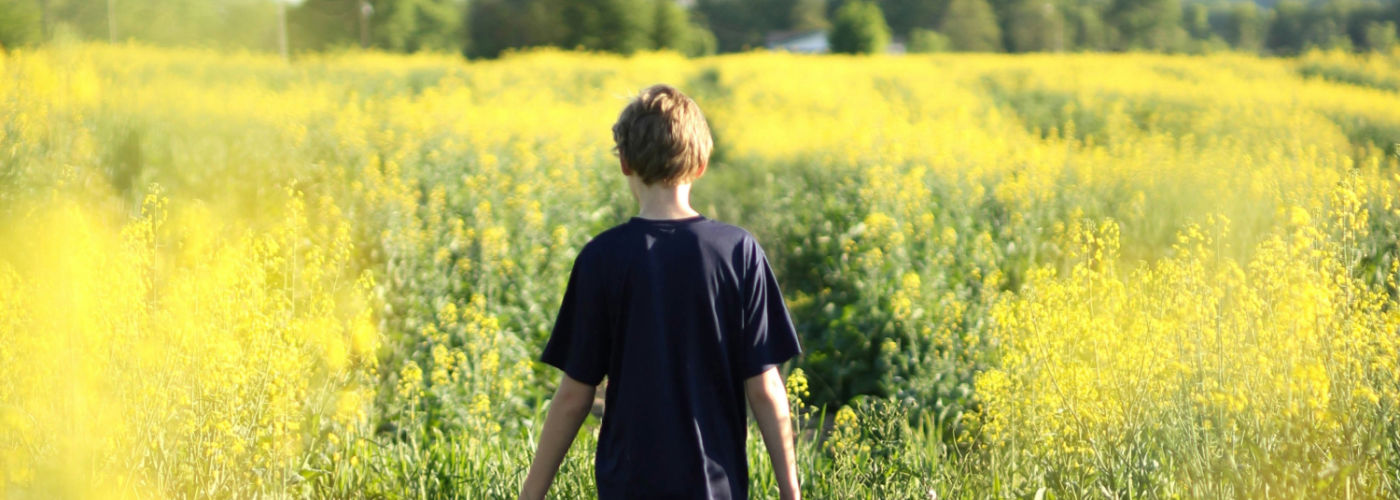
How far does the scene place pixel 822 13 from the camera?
30.3m

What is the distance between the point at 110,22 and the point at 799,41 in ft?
99.2

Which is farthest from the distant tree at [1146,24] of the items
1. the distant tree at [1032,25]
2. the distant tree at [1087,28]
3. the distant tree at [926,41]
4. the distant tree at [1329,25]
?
the distant tree at [926,41]

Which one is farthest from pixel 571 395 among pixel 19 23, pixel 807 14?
pixel 807 14

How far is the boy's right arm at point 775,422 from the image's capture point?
85.8 inches

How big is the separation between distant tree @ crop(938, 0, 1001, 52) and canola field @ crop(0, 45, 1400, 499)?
42.2ft

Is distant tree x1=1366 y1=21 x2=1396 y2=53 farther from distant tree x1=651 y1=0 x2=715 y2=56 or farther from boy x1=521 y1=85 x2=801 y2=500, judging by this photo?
distant tree x1=651 y1=0 x2=715 y2=56

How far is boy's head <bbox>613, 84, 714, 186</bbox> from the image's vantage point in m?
2.07

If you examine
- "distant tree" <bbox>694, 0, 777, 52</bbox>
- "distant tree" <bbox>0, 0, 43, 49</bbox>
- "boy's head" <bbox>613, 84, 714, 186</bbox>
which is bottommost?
"boy's head" <bbox>613, 84, 714, 186</bbox>

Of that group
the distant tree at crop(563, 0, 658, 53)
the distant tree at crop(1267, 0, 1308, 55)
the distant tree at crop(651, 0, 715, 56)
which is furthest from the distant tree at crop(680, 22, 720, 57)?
the distant tree at crop(1267, 0, 1308, 55)

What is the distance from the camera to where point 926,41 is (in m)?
24.9

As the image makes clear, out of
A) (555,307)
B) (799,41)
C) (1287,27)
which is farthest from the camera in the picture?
(799,41)

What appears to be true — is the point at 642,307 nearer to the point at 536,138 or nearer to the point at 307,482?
the point at 307,482

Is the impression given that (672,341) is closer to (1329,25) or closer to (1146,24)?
(1329,25)

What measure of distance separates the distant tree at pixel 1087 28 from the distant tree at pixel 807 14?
1330 centimetres
